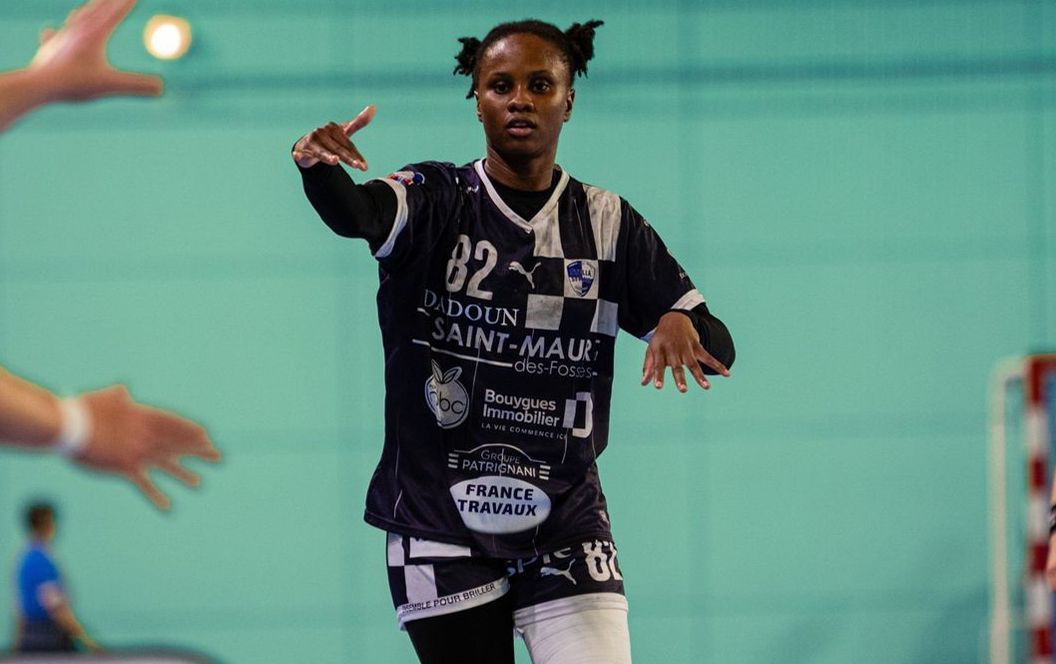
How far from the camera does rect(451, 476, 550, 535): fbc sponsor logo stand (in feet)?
10.7

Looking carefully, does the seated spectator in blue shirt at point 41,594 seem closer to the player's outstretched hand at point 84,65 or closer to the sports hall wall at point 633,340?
the sports hall wall at point 633,340

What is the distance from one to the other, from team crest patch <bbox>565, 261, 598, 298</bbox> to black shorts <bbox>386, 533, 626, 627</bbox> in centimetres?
57

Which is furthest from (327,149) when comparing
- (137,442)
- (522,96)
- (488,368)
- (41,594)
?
(41,594)

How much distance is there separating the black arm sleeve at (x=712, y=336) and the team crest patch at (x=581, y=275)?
0.21 meters

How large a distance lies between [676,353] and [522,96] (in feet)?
2.28

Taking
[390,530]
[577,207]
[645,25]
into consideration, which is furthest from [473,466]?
[645,25]

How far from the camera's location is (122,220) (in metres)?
6.19

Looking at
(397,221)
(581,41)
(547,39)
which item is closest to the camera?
(397,221)

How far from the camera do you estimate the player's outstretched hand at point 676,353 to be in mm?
3039

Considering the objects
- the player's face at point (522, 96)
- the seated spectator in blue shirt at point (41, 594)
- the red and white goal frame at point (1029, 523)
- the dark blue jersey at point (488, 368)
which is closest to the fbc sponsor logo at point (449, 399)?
the dark blue jersey at point (488, 368)

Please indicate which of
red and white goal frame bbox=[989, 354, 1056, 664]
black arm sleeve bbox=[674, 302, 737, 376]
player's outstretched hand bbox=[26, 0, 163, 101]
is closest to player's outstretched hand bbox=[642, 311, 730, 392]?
black arm sleeve bbox=[674, 302, 737, 376]

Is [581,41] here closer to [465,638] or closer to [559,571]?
[559,571]

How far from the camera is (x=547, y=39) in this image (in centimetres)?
339

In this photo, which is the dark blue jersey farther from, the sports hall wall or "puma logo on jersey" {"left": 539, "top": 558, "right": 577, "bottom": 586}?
the sports hall wall
